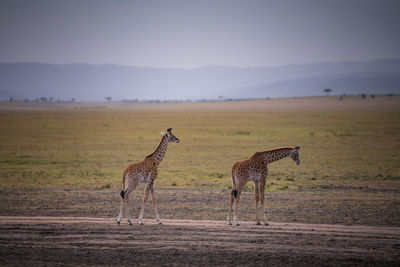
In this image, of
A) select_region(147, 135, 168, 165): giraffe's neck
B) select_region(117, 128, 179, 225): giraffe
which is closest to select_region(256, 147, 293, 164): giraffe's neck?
select_region(147, 135, 168, 165): giraffe's neck

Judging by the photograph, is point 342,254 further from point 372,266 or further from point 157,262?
point 157,262

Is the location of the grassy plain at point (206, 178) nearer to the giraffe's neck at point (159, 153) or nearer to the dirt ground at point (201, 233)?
the dirt ground at point (201, 233)

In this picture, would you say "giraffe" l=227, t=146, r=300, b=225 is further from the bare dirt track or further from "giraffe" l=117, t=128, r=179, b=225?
"giraffe" l=117, t=128, r=179, b=225

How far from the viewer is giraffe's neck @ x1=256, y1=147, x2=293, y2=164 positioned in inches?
529

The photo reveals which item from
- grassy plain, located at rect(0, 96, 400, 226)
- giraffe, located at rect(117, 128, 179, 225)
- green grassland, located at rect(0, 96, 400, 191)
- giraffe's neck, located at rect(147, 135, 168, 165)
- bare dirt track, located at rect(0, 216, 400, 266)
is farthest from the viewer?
green grassland, located at rect(0, 96, 400, 191)

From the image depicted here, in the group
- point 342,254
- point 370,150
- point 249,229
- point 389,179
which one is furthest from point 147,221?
point 370,150

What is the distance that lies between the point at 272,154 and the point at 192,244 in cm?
434

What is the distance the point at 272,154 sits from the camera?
1364 centimetres

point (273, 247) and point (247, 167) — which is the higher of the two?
point (247, 167)

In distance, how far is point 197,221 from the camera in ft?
43.6

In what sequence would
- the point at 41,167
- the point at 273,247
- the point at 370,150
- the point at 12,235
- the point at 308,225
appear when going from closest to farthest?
1. the point at 273,247
2. the point at 12,235
3. the point at 308,225
4. the point at 41,167
5. the point at 370,150

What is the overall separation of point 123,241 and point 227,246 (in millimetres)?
2689

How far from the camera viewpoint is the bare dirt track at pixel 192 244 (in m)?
9.84

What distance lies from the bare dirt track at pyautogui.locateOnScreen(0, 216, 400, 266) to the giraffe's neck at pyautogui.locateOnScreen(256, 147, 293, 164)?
2006 mm
